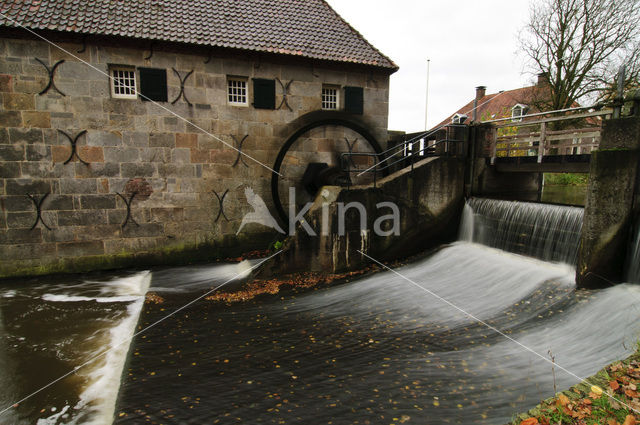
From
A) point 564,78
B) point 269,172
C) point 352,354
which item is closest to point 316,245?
point 269,172

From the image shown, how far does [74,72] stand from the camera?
10266 millimetres

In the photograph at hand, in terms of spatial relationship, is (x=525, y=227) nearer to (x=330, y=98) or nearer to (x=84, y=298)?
(x=330, y=98)

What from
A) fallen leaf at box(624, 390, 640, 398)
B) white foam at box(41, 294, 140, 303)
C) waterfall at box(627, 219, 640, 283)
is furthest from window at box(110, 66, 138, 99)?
waterfall at box(627, 219, 640, 283)

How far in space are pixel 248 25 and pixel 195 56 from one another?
2.26 metres

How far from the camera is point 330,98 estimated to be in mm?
12969

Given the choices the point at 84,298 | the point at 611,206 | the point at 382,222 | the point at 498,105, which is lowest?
the point at 84,298

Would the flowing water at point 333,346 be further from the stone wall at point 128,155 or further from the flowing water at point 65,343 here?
the stone wall at point 128,155

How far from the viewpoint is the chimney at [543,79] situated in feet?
70.0

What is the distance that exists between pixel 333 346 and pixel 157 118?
889cm

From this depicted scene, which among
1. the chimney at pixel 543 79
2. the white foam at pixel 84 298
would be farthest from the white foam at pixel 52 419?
the chimney at pixel 543 79

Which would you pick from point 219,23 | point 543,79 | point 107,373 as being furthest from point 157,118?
point 543,79

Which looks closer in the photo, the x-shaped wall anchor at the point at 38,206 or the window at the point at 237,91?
the x-shaped wall anchor at the point at 38,206

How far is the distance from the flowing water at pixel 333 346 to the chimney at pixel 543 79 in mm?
16179

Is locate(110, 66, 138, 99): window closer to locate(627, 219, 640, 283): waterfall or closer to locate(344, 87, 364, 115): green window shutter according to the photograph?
locate(344, 87, 364, 115): green window shutter
